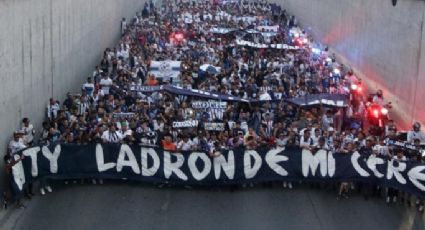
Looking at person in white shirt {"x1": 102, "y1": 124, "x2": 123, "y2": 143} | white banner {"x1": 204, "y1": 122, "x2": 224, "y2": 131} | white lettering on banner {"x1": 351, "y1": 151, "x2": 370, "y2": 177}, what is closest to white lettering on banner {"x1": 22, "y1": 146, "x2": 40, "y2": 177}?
person in white shirt {"x1": 102, "y1": 124, "x2": 123, "y2": 143}

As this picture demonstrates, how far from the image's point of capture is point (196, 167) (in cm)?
1477

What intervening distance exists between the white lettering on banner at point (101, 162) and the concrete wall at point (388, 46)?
27.6 ft

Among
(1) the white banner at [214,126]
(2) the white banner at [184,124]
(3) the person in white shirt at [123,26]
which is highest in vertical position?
(3) the person in white shirt at [123,26]

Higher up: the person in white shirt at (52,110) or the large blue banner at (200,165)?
the person in white shirt at (52,110)

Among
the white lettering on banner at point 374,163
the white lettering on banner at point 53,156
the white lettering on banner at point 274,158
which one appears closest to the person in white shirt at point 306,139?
the white lettering on banner at point 274,158

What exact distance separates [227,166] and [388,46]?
9910 millimetres

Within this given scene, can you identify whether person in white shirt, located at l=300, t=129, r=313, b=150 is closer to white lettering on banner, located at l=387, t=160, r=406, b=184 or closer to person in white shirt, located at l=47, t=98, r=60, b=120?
white lettering on banner, located at l=387, t=160, r=406, b=184

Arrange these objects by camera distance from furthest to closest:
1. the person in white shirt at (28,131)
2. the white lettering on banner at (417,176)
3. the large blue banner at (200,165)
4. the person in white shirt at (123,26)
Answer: the person in white shirt at (123,26), the person in white shirt at (28,131), the large blue banner at (200,165), the white lettering on banner at (417,176)

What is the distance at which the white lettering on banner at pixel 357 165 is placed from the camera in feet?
47.7

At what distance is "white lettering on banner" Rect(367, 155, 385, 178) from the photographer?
1445cm

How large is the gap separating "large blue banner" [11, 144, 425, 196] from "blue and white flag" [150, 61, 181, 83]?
957cm

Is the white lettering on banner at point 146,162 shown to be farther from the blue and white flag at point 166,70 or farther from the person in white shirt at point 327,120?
the blue and white flag at point 166,70

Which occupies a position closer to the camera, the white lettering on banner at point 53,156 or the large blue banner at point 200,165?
the white lettering on banner at point 53,156

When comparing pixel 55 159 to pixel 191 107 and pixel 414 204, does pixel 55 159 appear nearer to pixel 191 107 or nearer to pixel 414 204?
pixel 191 107
